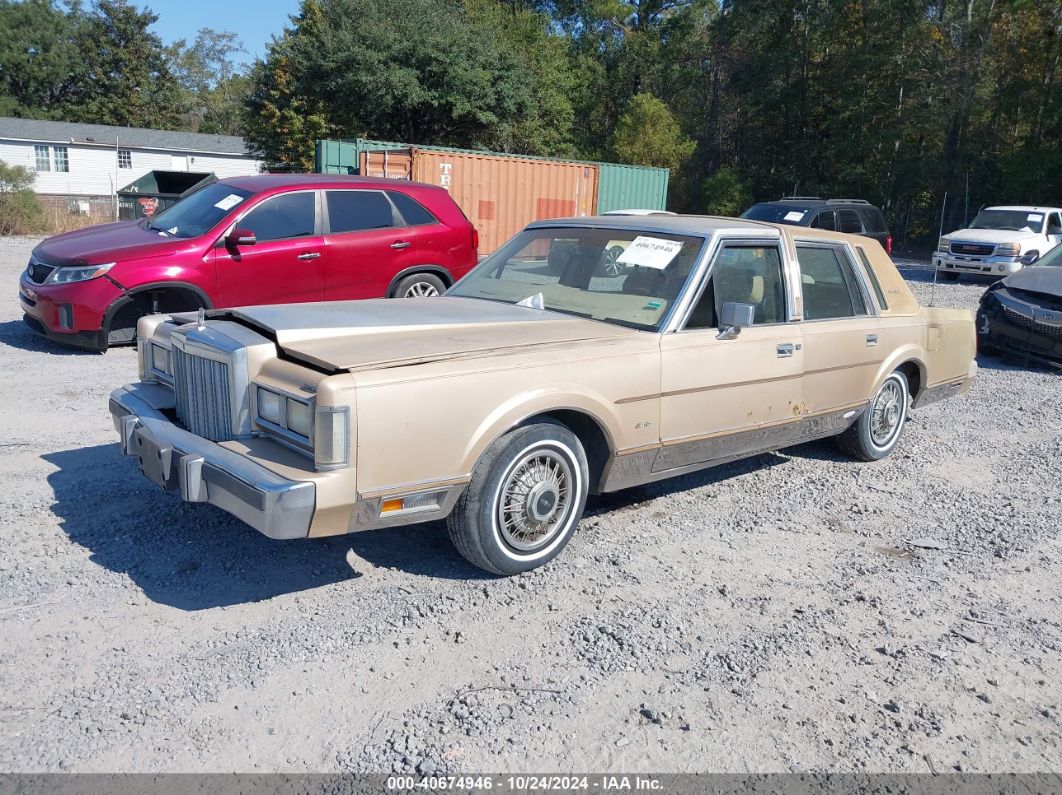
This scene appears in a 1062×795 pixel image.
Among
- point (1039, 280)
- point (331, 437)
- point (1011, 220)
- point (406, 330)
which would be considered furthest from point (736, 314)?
point (1011, 220)

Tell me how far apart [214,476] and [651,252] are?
2.66m

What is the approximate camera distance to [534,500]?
4121 mm

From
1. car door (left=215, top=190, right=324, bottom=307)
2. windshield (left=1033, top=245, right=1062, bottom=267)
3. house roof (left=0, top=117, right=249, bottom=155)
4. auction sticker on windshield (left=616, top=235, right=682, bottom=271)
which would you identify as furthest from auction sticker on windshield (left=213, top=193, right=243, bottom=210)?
house roof (left=0, top=117, right=249, bottom=155)

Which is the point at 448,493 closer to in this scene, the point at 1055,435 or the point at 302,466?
the point at 302,466

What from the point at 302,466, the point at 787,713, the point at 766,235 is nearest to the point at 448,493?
the point at 302,466

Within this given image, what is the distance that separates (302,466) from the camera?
3537mm

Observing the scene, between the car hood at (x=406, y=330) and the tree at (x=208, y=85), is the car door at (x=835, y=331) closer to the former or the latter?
the car hood at (x=406, y=330)

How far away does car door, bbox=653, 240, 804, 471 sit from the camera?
184 inches

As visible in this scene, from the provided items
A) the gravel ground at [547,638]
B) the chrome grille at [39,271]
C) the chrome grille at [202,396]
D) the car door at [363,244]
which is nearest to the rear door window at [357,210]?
the car door at [363,244]

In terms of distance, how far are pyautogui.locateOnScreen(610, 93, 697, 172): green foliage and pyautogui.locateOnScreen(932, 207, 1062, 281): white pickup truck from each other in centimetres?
1907

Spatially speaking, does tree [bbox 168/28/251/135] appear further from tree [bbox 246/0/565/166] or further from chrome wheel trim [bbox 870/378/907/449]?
chrome wheel trim [bbox 870/378/907/449]

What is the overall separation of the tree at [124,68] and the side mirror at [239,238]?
6004 centimetres

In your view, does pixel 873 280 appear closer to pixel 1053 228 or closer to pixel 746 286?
pixel 746 286

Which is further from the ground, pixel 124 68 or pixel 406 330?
pixel 124 68
